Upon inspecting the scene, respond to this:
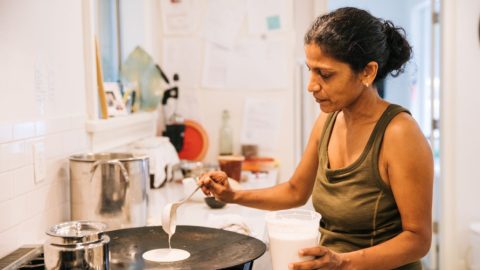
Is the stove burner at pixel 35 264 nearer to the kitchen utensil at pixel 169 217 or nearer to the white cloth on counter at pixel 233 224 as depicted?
the kitchen utensil at pixel 169 217

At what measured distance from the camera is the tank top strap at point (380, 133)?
60.9 inches

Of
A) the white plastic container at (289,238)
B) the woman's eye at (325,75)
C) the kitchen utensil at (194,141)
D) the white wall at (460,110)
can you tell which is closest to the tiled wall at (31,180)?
the white plastic container at (289,238)

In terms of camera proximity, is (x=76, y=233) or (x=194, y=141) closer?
(x=76, y=233)

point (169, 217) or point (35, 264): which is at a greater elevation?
point (169, 217)

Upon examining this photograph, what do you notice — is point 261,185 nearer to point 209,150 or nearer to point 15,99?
point 209,150

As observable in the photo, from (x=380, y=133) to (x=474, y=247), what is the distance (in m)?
2.48

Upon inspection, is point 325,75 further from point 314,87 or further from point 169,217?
point 169,217

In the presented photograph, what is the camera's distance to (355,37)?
151 cm

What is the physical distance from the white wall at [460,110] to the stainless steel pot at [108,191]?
8.17ft

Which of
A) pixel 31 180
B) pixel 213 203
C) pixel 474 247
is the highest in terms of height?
pixel 31 180

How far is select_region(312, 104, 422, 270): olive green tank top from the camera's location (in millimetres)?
1554

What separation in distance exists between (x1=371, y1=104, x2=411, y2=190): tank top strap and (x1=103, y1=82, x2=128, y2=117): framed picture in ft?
4.73

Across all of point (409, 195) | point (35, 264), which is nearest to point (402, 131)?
point (409, 195)

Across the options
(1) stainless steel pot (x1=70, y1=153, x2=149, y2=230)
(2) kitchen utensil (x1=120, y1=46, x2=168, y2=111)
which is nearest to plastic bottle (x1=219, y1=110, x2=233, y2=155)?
(2) kitchen utensil (x1=120, y1=46, x2=168, y2=111)
